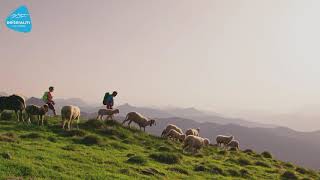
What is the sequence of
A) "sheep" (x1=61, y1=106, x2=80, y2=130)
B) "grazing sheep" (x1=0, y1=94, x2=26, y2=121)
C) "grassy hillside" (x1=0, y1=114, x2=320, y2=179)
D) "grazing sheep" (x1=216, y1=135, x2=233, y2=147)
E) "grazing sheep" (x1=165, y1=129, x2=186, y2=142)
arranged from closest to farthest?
"grassy hillside" (x1=0, y1=114, x2=320, y2=179) → "sheep" (x1=61, y1=106, x2=80, y2=130) → "grazing sheep" (x1=0, y1=94, x2=26, y2=121) → "grazing sheep" (x1=165, y1=129, x2=186, y2=142) → "grazing sheep" (x1=216, y1=135, x2=233, y2=147)

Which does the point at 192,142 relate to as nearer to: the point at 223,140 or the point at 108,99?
the point at 108,99

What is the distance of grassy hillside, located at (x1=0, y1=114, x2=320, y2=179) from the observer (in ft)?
57.9

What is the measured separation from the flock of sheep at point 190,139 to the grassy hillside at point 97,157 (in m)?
1.21

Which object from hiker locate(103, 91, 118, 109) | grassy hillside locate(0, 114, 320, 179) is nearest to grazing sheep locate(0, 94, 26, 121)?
grassy hillside locate(0, 114, 320, 179)

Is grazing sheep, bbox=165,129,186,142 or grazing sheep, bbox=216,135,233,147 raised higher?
grazing sheep, bbox=165,129,186,142

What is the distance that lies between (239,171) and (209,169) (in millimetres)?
3074

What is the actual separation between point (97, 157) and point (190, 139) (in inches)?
481

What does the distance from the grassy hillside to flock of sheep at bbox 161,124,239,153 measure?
1207 millimetres

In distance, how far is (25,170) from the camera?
1619cm

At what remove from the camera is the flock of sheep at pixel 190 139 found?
3275cm

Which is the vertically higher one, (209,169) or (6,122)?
(6,122)

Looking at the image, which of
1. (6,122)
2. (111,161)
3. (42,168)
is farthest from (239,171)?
(6,122)

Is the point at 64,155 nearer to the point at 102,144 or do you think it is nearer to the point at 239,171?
the point at 102,144

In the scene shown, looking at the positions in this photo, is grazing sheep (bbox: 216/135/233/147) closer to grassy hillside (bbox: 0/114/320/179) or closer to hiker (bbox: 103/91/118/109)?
grassy hillside (bbox: 0/114/320/179)
